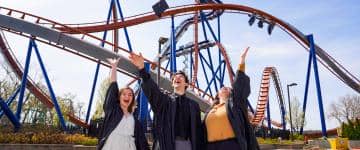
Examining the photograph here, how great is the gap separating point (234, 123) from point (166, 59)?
21.6 metres

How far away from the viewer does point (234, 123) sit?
369 centimetres

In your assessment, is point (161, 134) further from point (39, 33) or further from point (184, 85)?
point (39, 33)

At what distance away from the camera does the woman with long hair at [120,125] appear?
3.65m

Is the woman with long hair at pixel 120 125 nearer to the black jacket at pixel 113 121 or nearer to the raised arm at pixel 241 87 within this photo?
the black jacket at pixel 113 121

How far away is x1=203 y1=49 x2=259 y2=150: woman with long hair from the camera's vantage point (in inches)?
145

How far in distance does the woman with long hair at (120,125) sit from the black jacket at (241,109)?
0.71m

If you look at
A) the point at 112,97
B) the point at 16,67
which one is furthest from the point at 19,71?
the point at 112,97

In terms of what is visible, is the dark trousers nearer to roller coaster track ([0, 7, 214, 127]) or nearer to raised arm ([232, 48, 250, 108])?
raised arm ([232, 48, 250, 108])

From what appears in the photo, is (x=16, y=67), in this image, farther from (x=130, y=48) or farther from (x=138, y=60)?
(x=138, y=60)

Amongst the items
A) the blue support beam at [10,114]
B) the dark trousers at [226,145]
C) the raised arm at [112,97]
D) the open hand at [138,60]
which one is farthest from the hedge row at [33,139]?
the dark trousers at [226,145]

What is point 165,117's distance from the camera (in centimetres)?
369

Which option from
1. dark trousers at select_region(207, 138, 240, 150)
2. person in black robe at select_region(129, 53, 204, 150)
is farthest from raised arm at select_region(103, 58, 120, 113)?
dark trousers at select_region(207, 138, 240, 150)

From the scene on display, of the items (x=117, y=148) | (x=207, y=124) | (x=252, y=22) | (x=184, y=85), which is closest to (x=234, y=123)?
(x=207, y=124)

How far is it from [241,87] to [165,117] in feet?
2.72
